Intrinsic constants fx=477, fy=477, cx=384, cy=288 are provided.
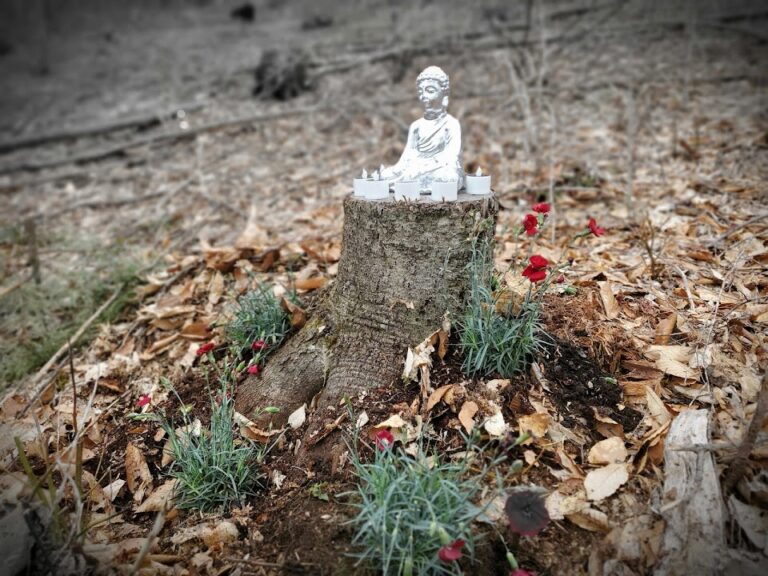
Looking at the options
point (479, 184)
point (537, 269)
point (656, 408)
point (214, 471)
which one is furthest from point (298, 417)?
point (656, 408)

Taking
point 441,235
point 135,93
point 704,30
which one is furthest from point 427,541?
point 135,93

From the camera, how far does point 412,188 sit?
2156mm

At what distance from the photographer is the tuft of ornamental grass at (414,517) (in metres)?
1.53

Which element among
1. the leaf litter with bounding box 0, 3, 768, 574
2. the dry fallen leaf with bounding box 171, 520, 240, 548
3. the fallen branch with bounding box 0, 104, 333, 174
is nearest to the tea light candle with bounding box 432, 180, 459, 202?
the leaf litter with bounding box 0, 3, 768, 574

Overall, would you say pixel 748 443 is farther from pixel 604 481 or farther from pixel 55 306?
pixel 55 306

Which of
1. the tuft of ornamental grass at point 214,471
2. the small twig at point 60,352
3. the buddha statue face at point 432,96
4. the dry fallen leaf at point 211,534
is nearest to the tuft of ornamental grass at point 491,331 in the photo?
the buddha statue face at point 432,96

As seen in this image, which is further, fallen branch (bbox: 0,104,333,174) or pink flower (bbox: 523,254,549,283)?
fallen branch (bbox: 0,104,333,174)

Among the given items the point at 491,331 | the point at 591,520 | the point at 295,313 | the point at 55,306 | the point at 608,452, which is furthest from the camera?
the point at 55,306

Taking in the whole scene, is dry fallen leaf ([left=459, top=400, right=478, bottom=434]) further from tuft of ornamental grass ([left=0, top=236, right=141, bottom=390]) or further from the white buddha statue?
tuft of ornamental grass ([left=0, top=236, right=141, bottom=390])

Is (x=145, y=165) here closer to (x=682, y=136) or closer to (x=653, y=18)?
(x=682, y=136)

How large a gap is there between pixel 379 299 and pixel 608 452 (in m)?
1.14

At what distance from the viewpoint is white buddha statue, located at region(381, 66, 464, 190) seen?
230cm

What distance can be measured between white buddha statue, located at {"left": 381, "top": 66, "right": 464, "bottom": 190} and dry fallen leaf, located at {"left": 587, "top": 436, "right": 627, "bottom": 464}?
51.2 inches

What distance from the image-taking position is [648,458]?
1.86 meters
